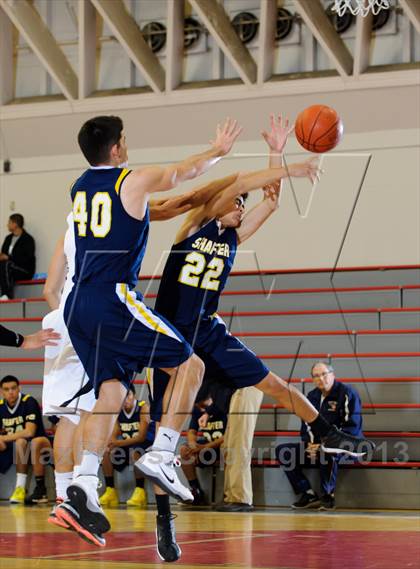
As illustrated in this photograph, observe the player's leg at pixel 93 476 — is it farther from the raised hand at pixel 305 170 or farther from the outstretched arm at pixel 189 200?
the raised hand at pixel 305 170

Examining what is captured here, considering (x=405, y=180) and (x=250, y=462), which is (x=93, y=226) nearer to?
(x=250, y=462)

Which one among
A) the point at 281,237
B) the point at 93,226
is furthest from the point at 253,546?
the point at 281,237

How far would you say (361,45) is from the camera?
570 inches

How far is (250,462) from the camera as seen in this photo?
10953 millimetres

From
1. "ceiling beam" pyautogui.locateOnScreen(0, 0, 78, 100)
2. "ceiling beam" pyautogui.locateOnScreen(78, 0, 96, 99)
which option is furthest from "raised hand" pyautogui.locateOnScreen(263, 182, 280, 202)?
"ceiling beam" pyautogui.locateOnScreen(0, 0, 78, 100)

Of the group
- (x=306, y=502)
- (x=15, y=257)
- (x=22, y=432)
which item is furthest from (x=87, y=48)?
(x=306, y=502)

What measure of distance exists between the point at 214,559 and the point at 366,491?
516 centimetres

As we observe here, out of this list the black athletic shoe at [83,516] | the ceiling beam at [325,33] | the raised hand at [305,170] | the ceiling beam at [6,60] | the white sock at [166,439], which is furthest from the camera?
the ceiling beam at [6,60]

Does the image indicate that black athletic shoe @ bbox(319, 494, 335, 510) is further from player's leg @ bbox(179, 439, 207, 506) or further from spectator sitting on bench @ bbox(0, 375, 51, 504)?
spectator sitting on bench @ bbox(0, 375, 51, 504)

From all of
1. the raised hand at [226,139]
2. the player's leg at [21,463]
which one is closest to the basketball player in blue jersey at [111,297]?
the raised hand at [226,139]

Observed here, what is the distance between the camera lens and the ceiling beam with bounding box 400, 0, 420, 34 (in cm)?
1365

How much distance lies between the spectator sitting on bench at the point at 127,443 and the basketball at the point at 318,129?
537cm

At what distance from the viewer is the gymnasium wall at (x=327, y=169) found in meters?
14.7

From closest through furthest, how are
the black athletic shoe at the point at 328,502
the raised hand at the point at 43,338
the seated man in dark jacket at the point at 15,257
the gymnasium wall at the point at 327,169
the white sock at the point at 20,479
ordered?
1. the raised hand at the point at 43,338
2. the black athletic shoe at the point at 328,502
3. the white sock at the point at 20,479
4. the gymnasium wall at the point at 327,169
5. the seated man in dark jacket at the point at 15,257
